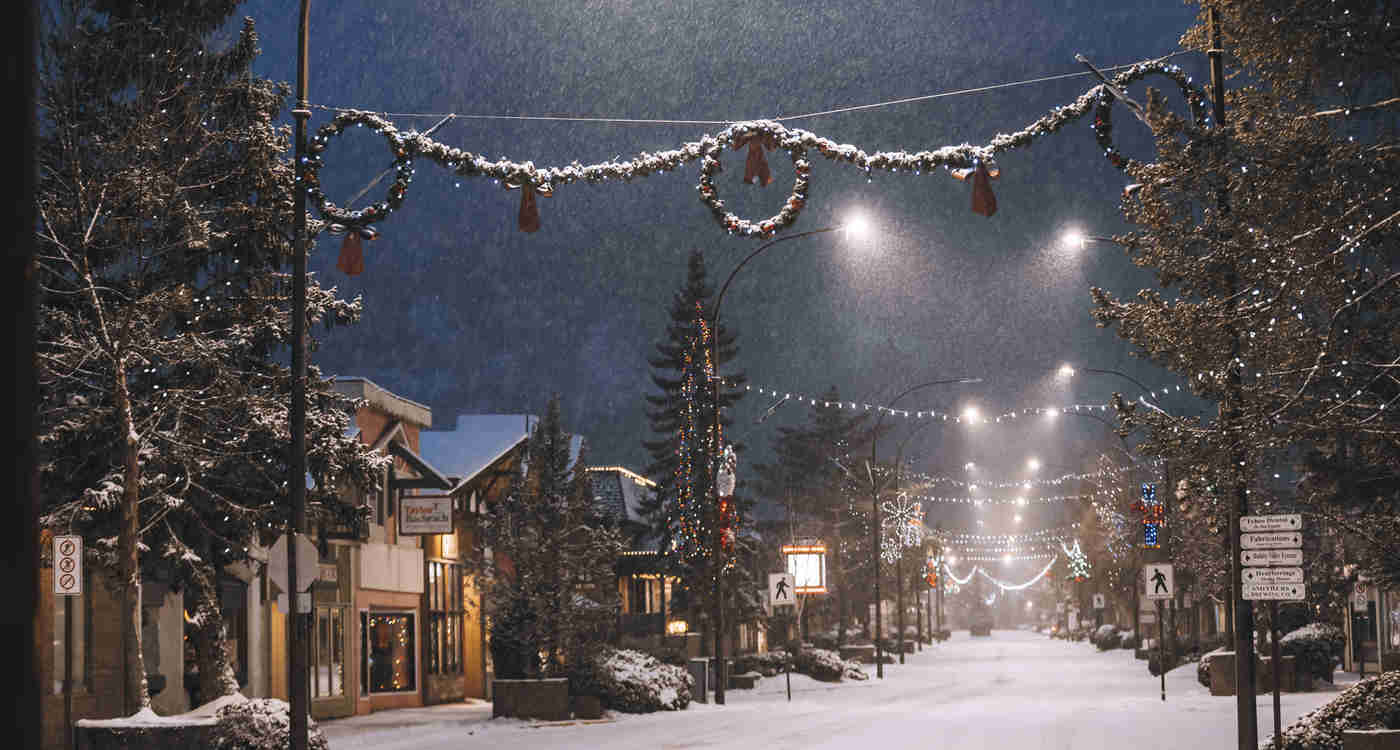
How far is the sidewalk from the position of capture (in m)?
31.2

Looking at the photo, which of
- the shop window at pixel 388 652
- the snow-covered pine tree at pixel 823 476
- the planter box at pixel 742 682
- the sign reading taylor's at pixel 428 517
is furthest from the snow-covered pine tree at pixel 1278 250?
the snow-covered pine tree at pixel 823 476

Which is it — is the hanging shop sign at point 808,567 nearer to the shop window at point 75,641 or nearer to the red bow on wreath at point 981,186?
the shop window at point 75,641

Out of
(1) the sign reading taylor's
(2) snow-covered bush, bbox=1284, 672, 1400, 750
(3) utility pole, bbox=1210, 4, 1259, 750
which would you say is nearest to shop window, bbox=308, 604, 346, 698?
(1) the sign reading taylor's

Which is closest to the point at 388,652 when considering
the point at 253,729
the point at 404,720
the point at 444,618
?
the point at 444,618

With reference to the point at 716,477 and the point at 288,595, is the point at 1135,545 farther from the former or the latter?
the point at 288,595

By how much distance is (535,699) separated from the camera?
108 feet

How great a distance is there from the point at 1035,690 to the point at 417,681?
57.0 feet

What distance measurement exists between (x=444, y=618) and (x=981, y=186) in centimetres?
3208

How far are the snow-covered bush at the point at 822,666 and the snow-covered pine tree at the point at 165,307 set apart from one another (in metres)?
31.2

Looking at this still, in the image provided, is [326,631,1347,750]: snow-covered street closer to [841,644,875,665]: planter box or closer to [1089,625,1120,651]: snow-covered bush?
[841,644,875,665]: planter box

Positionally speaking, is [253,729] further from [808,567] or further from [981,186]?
[808,567]

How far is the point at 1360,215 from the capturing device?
15.8 m

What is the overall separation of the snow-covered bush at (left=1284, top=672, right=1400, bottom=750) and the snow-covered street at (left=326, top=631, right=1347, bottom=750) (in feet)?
11.9

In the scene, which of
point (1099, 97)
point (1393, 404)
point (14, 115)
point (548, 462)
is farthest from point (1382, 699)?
point (548, 462)
